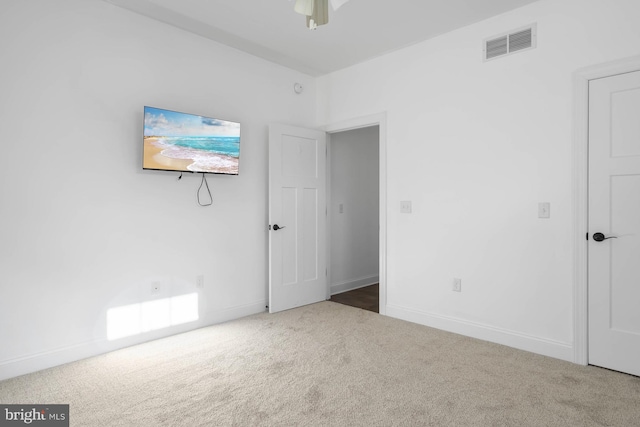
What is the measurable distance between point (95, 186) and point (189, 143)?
0.82m

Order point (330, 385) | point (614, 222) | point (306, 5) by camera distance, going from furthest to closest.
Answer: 1. point (614, 222)
2. point (330, 385)
3. point (306, 5)

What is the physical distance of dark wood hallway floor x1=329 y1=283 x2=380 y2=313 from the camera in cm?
429

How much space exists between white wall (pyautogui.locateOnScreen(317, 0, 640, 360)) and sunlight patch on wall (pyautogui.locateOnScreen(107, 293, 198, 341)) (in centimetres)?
205

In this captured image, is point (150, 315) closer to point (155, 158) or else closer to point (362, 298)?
point (155, 158)

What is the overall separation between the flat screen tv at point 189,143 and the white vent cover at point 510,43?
94.4 inches

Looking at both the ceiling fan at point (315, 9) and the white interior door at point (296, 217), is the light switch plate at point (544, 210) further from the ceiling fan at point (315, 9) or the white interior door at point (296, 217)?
the white interior door at point (296, 217)

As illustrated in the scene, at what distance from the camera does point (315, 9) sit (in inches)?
69.6

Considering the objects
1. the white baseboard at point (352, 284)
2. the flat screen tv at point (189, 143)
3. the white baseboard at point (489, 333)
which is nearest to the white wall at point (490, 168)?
the white baseboard at point (489, 333)

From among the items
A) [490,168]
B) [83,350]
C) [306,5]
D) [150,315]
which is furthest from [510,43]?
[83,350]

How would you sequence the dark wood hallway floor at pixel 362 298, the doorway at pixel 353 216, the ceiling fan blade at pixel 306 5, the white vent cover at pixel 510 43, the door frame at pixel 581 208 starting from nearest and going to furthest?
the ceiling fan blade at pixel 306 5, the door frame at pixel 581 208, the white vent cover at pixel 510 43, the dark wood hallway floor at pixel 362 298, the doorway at pixel 353 216

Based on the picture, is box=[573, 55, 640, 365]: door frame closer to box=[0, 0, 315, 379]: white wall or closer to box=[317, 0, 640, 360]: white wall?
box=[317, 0, 640, 360]: white wall

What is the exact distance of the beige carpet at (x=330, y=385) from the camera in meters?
1.97

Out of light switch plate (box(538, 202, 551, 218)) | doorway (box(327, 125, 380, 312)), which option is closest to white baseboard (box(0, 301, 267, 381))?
doorway (box(327, 125, 380, 312))

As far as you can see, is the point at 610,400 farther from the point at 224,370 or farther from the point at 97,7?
the point at 97,7
